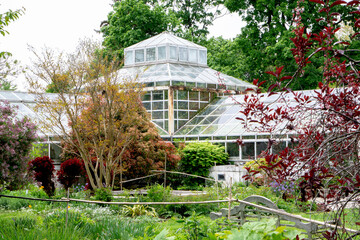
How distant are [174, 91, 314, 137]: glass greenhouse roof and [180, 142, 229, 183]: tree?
→ 3.71 ft

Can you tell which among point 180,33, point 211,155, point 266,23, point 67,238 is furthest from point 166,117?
point 67,238

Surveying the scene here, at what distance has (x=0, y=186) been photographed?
9.58 metres

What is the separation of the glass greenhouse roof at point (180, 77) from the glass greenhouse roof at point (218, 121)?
1.16 meters

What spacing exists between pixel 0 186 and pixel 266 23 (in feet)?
66.3

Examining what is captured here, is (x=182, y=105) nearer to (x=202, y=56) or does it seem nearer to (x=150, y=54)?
(x=150, y=54)

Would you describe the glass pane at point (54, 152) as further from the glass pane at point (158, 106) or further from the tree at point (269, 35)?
the tree at point (269, 35)

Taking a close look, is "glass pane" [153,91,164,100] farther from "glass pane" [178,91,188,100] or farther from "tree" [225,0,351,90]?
"tree" [225,0,351,90]

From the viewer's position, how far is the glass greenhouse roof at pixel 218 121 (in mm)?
18625

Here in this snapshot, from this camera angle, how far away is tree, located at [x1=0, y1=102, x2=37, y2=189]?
374 inches

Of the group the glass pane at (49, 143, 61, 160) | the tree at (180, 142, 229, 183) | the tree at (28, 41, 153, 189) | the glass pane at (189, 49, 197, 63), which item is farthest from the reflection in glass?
the glass pane at (49, 143, 61, 160)

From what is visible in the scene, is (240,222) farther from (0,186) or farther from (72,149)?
(72,149)

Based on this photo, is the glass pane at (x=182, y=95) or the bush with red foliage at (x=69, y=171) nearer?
the bush with red foliage at (x=69, y=171)

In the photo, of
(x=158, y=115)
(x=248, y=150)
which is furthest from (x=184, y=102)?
(x=248, y=150)

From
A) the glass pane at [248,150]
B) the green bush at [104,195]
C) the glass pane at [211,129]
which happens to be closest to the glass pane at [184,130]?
the glass pane at [211,129]
